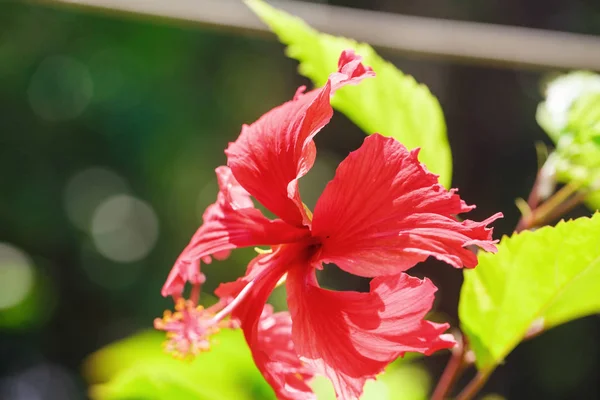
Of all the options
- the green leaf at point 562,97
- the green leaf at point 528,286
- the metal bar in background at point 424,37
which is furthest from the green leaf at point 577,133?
the metal bar in background at point 424,37

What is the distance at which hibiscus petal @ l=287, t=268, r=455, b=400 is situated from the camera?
0.37m

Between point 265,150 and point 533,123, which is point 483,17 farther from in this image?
point 265,150

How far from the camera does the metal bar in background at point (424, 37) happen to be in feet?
3.05

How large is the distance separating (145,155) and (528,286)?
2.76m

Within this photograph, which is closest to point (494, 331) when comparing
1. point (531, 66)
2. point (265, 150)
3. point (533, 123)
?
point (265, 150)

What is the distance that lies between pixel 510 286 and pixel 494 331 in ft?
0.12

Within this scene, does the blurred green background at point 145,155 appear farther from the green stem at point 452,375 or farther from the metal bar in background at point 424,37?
the green stem at point 452,375

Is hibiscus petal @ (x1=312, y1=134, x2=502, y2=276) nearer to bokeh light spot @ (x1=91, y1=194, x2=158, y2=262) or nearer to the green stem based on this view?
the green stem

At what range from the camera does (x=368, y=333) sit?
38 centimetres

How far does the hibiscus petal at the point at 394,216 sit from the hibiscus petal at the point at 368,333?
2 centimetres

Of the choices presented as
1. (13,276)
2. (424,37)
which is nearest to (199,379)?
(424,37)

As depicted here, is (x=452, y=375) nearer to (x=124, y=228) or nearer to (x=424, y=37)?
(x=424, y=37)

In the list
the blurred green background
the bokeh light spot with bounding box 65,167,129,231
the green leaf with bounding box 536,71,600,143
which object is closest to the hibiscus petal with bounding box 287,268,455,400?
the green leaf with bounding box 536,71,600,143

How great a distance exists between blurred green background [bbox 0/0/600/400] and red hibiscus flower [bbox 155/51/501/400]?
7.77 feet
